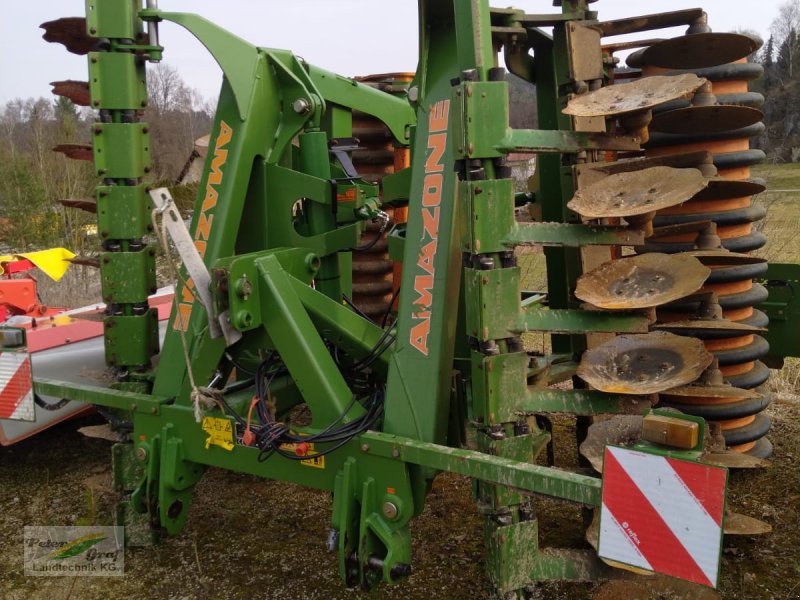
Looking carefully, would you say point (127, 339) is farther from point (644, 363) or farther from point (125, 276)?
point (644, 363)

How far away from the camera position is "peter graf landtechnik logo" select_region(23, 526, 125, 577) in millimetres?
3426

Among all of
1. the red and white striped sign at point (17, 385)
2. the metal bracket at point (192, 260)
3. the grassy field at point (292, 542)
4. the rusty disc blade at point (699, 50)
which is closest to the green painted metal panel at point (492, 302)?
the metal bracket at point (192, 260)

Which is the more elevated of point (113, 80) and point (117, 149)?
point (113, 80)

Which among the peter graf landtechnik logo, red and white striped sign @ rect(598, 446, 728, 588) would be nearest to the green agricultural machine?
red and white striped sign @ rect(598, 446, 728, 588)

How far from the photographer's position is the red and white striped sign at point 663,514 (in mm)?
1833

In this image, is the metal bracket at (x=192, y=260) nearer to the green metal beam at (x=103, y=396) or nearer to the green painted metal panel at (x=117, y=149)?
the green metal beam at (x=103, y=396)

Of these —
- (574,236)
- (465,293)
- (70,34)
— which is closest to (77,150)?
(70,34)

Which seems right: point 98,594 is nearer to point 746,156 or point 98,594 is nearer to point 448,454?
point 448,454

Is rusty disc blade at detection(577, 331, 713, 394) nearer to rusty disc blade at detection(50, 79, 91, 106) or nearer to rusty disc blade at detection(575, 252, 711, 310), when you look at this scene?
rusty disc blade at detection(575, 252, 711, 310)

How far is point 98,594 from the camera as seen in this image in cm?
322

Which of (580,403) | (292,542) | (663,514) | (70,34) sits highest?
(70,34)

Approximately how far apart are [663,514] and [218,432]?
1.80 metres

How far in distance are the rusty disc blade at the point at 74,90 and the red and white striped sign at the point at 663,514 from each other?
3029 millimetres

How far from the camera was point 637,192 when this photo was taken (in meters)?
2.44
